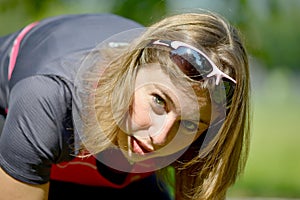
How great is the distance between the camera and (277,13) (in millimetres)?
3670

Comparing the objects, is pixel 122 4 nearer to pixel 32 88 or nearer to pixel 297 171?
pixel 32 88

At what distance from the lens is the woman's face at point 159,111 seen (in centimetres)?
177

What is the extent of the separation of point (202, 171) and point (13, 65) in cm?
58

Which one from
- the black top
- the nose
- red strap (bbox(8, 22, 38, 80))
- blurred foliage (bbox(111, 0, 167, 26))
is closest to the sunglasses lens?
the nose

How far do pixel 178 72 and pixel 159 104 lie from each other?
0.08m

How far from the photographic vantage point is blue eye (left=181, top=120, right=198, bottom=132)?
1812 millimetres

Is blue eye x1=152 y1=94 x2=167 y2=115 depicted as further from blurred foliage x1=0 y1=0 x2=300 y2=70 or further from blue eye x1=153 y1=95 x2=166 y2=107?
blurred foliage x1=0 y1=0 x2=300 y2=70

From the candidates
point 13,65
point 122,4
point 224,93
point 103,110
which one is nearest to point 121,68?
point 103,110

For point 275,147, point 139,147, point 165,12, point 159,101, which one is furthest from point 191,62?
point 275,147

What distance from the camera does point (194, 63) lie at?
178 cm

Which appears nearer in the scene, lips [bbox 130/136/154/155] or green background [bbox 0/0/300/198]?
lips [bbox 130/136/154/155]

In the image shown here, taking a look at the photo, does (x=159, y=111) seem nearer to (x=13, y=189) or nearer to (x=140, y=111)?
(x=140, y=111)

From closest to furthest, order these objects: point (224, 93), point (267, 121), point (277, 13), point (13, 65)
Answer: point (224, 93), point (13, 65), point (277, 13), point (267, 121)

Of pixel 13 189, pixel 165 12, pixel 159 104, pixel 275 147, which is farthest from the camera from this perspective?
pixel 275 147
